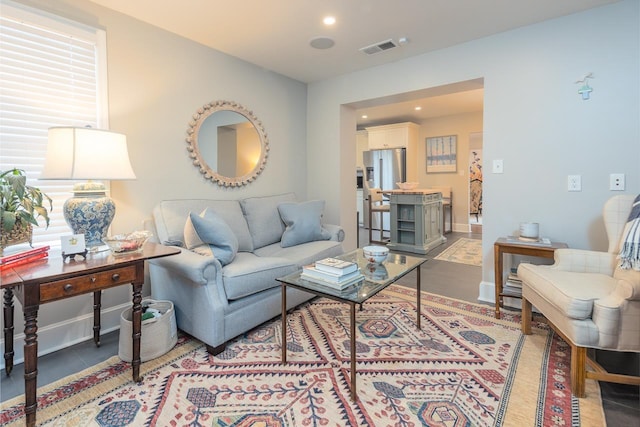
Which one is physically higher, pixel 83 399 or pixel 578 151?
pixel 578 151

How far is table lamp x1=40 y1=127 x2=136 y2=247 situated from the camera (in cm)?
172

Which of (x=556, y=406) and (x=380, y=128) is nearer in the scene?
(x=556, y=406)

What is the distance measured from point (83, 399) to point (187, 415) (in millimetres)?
586

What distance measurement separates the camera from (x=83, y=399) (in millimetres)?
1588

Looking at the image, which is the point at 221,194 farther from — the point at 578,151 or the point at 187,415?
the point at 578,151

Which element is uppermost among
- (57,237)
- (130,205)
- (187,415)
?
(130,205)

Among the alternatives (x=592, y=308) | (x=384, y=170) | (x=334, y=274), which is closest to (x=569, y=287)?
(x=592, y=308)

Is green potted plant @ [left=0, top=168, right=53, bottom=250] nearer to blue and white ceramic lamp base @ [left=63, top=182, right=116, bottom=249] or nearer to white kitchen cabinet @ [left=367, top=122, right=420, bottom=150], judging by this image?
blue and white ceramic lamp base @ [left=63, top=182, right=116, bottom=249]

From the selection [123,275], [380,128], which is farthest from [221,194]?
[380,128]

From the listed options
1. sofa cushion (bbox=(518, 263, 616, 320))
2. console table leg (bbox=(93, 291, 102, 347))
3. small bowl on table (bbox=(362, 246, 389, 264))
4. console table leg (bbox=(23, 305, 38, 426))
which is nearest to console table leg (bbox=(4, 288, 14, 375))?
console table leg (bbox=(93, 291, 102, 347))

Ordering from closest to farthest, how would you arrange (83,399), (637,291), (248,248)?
(637,291)
(83,399)
(248,248)

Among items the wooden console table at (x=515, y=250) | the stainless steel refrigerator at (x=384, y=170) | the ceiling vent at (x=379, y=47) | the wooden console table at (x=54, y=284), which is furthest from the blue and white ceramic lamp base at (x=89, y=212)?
the stainless steel refrigerator at (x=384, y=170)

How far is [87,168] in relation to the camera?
174cm

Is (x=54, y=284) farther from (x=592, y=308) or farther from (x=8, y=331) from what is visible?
(x=592, y=308)
